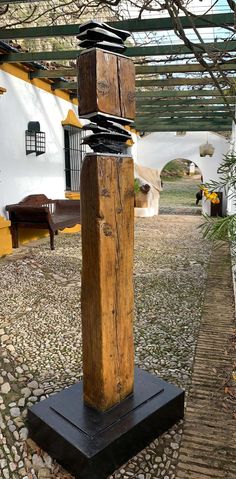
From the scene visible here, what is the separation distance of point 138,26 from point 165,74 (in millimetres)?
2449

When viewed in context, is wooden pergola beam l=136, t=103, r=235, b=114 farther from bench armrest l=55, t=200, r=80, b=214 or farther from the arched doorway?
the arched doorway

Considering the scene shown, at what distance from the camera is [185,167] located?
22859mm

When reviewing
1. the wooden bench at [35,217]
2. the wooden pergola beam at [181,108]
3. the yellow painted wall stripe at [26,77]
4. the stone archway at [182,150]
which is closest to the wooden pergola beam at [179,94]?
the wooden pergola beam at [181,108]

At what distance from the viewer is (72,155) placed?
7.51m

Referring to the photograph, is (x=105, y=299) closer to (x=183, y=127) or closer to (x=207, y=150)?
(x=207, y=150)

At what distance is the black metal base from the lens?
1.37m

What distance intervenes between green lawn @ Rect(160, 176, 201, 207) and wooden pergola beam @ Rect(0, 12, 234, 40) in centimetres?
903

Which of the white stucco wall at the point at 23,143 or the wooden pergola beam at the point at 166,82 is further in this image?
the wooden pergola beam at the point at 166,82

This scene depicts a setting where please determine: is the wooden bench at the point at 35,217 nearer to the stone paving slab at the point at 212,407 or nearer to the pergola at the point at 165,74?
the pergola at the point at 165,74

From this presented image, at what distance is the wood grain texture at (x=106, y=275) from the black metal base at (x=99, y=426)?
78 mm

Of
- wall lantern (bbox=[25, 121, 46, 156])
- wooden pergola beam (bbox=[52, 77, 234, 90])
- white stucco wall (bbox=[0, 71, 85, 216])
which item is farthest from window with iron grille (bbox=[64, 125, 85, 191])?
wall lantern (bbox=[25, 121, 46, 156])

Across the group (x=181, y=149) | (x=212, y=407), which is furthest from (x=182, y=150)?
(x=212, y=407)

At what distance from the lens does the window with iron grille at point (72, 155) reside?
734 centimetres

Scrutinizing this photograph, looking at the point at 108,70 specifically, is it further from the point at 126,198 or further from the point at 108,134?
the point at 126,198
